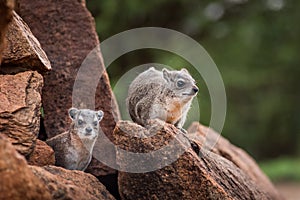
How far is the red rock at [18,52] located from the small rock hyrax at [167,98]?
175 cm

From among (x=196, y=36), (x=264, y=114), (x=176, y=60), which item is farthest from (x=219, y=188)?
(x=264, y=114)

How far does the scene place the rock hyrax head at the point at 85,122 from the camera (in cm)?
796

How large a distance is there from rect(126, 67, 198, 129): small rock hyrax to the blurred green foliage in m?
8.21

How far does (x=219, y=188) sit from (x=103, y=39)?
12.2 meters

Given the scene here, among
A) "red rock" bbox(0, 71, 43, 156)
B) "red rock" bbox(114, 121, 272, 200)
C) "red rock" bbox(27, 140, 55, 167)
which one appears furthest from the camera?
"red rock" bbox(27, 140, 55, 167)

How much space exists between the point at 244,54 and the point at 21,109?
16217 millimetres

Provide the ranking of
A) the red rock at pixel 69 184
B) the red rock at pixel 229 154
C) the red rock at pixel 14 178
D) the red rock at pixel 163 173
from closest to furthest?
the red rock at pixel 14 178
the red rock at pixel 69 184
the red rock at pixel 163 173
the red rock at pixel 229 154

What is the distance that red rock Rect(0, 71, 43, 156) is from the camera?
6.46 meters

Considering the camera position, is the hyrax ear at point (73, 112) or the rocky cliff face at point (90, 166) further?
the hyrax ear at point (73, 112)

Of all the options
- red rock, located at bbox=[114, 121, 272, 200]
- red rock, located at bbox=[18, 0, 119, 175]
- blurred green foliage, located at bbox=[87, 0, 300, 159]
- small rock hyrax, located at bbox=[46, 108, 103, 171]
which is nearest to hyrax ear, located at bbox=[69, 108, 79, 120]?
small rock hyrax, located at bbox=[46, 108, 103, 171]

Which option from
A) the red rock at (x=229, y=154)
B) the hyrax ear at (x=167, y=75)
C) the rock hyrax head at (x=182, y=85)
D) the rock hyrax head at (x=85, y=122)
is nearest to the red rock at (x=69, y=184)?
the rock hyrax head at (x=85, y=122)

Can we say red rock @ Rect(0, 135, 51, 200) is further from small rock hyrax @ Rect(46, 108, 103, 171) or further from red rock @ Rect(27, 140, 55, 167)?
small rock hyrax @ Rect(46, 108, 103, 171)

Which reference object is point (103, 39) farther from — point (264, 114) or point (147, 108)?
point (147, 108)

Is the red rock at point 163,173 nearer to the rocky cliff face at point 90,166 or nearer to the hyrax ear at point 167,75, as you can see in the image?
the rocky cliff face at point 90,166
